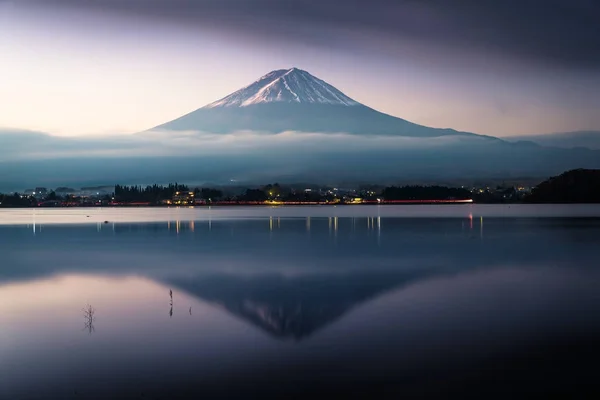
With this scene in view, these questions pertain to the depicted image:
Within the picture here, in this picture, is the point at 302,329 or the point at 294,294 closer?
the point at 302,329

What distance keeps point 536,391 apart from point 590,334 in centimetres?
378

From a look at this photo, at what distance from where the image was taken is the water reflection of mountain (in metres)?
12.4

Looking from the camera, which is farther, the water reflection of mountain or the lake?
the water reflection of mountain

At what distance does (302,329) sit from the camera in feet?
37.9

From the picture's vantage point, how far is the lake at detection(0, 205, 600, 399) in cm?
809

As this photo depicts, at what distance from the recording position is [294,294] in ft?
53.2

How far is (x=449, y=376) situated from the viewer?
8.29m

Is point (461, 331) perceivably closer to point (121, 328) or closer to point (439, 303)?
point (439, 303)

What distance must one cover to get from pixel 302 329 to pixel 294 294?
464 centimetres

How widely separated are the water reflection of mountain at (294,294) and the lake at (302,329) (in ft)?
0.18

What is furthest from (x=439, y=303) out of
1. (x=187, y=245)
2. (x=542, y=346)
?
(x=187, y=245)

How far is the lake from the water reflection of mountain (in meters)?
0.05

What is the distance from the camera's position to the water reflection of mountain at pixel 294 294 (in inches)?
488

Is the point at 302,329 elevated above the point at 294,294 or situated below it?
above
